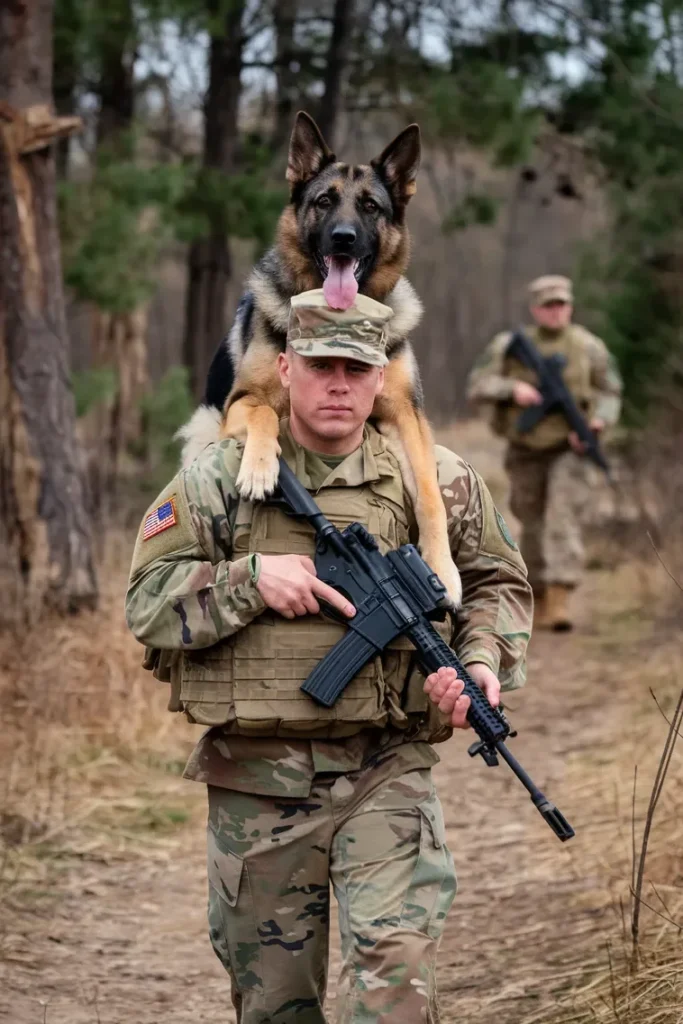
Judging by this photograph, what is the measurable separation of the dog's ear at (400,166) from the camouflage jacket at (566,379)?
5.28 metres

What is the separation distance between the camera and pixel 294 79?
12773 millimetres

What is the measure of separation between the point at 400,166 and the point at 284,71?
8.75 metres

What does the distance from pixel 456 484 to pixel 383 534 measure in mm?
292

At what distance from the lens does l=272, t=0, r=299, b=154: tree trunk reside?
12.3 m

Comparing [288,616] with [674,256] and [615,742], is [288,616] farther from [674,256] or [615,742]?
[674,256]

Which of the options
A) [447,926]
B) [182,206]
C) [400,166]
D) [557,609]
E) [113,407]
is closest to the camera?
[400,166]

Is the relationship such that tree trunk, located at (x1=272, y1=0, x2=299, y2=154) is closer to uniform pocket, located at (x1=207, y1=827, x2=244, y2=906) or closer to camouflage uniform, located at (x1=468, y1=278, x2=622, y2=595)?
camouflage uniform, located at (x1=468, y1=278, x2=622, y2=595)

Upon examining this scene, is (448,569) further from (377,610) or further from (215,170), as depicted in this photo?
(215,170)

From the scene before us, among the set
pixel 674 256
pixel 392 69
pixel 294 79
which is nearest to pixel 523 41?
pixel 392 69

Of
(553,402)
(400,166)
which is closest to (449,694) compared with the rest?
(400,166)

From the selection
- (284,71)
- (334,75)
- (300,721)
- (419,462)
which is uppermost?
(284,71)

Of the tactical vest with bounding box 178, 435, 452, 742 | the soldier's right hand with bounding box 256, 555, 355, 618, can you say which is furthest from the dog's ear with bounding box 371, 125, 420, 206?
the soldier's right hand with bounding box 256, 555, 355, 618

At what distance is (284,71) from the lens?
12.8m

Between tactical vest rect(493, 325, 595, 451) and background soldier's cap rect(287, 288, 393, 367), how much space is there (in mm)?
6702
